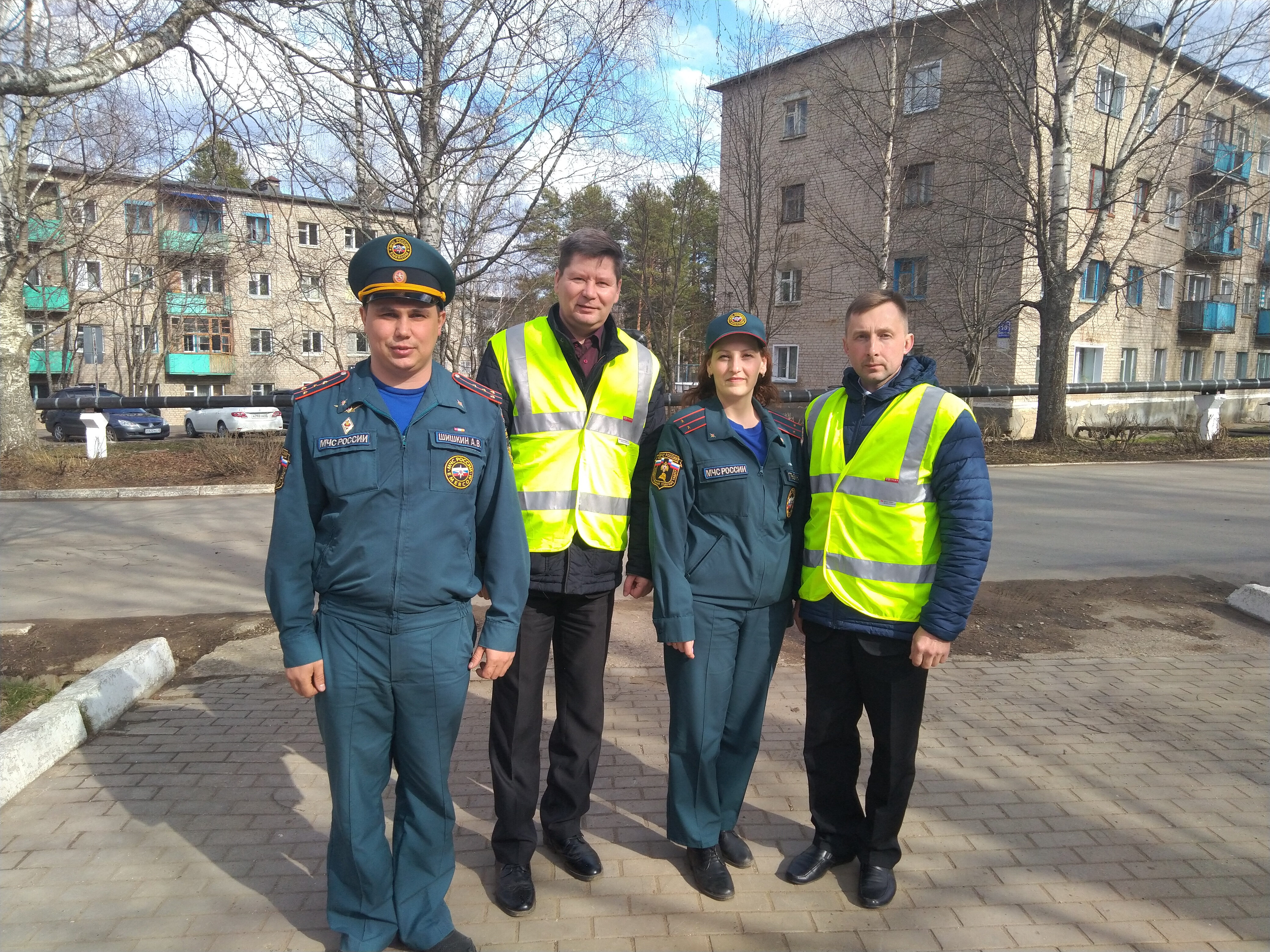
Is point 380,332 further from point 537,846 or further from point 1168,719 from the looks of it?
point 1168,719

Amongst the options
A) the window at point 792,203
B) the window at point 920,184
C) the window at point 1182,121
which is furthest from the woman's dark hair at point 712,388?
the window at point 792,203

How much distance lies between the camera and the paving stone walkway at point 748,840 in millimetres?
2502

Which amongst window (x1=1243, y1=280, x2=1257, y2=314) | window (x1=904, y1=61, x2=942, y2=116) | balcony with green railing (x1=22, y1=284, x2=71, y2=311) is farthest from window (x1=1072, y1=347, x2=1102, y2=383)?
balcony with green railing (x1=22, y1=284, x2=71, y2=311)

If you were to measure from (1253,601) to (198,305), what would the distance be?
37.1 metres

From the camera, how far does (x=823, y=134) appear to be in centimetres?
2642

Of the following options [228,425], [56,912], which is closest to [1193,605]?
[56,912]

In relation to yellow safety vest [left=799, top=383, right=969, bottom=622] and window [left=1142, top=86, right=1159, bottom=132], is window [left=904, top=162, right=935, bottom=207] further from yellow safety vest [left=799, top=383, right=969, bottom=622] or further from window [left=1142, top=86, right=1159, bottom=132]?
yellow safety vest [left=799, top=383, right=969, bottom=622]

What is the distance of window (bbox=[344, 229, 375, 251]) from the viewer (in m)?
9.11

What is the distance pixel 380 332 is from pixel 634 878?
2.06 meters

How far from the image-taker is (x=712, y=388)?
2.92 metres

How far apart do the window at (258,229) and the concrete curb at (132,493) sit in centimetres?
355

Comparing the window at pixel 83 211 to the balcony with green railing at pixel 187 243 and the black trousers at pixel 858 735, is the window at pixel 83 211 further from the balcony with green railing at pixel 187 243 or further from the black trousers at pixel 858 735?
the black trousers at pixel 858 735

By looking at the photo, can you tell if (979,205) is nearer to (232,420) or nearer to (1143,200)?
(1143,200)

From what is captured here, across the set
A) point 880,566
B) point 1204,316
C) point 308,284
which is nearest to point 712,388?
point 880,566
